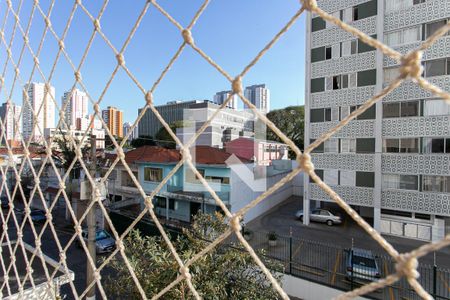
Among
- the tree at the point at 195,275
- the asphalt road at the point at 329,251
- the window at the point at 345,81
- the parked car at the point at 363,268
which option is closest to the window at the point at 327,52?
the window at the point at 345,81

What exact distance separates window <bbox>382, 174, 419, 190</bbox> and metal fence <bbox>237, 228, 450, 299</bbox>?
1969mm

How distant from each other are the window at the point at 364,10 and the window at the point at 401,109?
2.19 meters

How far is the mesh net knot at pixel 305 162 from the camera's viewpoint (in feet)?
1.50

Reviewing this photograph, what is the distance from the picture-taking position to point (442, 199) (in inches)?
217

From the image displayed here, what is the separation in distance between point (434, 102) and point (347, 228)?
11.8ft

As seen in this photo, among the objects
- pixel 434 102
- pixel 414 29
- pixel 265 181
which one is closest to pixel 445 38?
pixel 414 29

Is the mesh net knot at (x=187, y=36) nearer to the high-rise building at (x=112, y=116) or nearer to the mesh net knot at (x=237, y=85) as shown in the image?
the mesh net knot at (x=237, y=85)

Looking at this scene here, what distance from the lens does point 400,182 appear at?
19.4ft

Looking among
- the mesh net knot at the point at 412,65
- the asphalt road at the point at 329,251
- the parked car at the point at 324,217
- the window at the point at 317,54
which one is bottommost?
the asphalt road at the point at 329,251

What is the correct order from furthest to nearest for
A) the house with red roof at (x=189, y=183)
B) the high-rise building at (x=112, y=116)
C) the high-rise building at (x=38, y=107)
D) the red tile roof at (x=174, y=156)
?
the red tile roof at (x=174, y=156) → the house with red roof at (x=189, y=183) → the high-rise building at (x=112, y=116) → the high-rise building at (x=38, y=107)

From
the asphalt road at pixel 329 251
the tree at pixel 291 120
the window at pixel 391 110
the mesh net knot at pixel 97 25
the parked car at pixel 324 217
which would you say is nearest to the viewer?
the mesh net knot at pixel 97 25

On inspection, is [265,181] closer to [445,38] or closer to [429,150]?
[429,150]

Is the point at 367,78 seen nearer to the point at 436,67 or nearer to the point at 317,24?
the point at 436,67

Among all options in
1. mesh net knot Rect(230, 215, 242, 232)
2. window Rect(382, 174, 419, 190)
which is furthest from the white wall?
mesh net knot Rect(230, 215, 242, 232)
